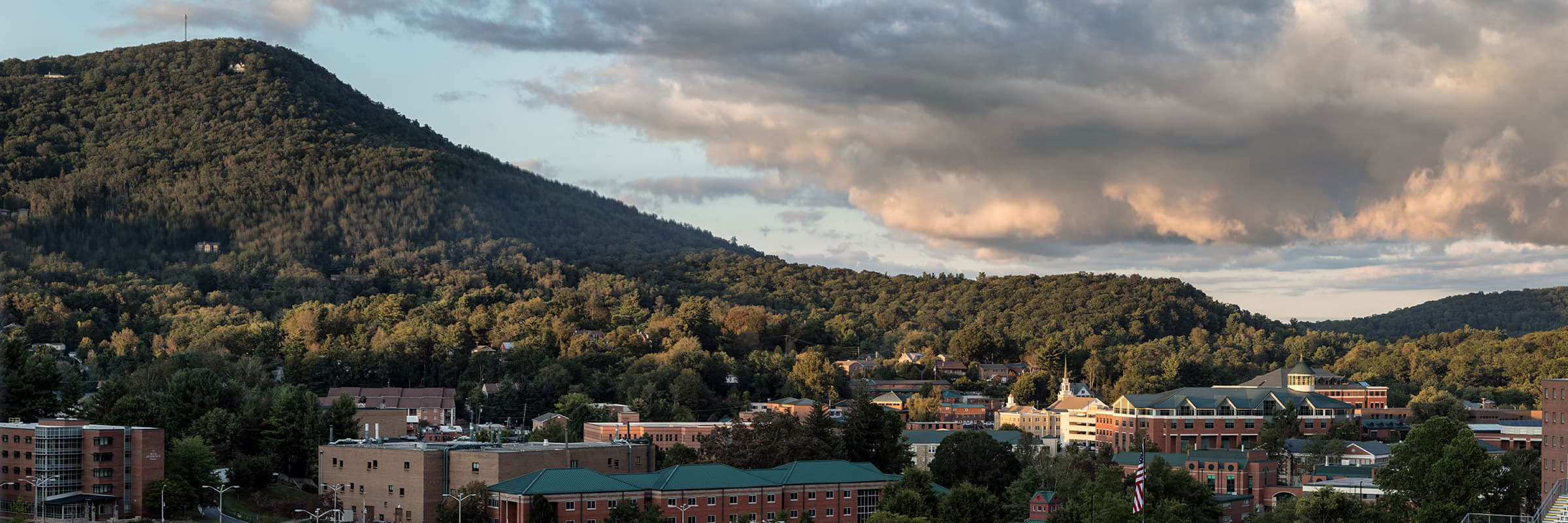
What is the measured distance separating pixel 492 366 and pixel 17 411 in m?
62.2

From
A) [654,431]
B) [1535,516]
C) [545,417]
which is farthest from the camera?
[545,417]

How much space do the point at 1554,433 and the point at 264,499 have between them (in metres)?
72.2

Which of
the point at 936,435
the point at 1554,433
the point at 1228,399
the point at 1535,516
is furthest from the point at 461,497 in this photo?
the point at 1228,399

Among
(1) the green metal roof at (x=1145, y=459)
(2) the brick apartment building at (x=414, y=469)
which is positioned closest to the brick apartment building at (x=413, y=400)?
(2) the brick apartment building at (x=414, y=469)

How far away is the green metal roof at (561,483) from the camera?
281ft

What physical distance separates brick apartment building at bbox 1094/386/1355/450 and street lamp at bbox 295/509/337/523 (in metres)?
72.5

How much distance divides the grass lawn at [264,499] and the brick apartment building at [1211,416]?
7190 centimetres

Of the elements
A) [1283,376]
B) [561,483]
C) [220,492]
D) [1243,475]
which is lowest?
[1243,475]

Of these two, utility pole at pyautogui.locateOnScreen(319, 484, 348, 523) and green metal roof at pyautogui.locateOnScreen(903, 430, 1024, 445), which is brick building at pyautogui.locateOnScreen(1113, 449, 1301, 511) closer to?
green metal roof at pyautogui.locateOnScreen(903, 430, 1024, 445)

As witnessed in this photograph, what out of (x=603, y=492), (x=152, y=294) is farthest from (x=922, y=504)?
(x=152, y=294)

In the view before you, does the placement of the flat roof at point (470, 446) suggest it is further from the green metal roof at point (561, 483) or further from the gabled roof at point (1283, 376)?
the gabled roof at point (1283, 376)

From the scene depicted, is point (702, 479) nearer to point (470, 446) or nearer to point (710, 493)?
point (710, 493)

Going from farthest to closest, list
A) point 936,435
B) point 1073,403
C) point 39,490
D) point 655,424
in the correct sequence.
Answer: point 1073,403, point 936,435, point 655,424, point 39,490

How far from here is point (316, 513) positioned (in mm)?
91688
